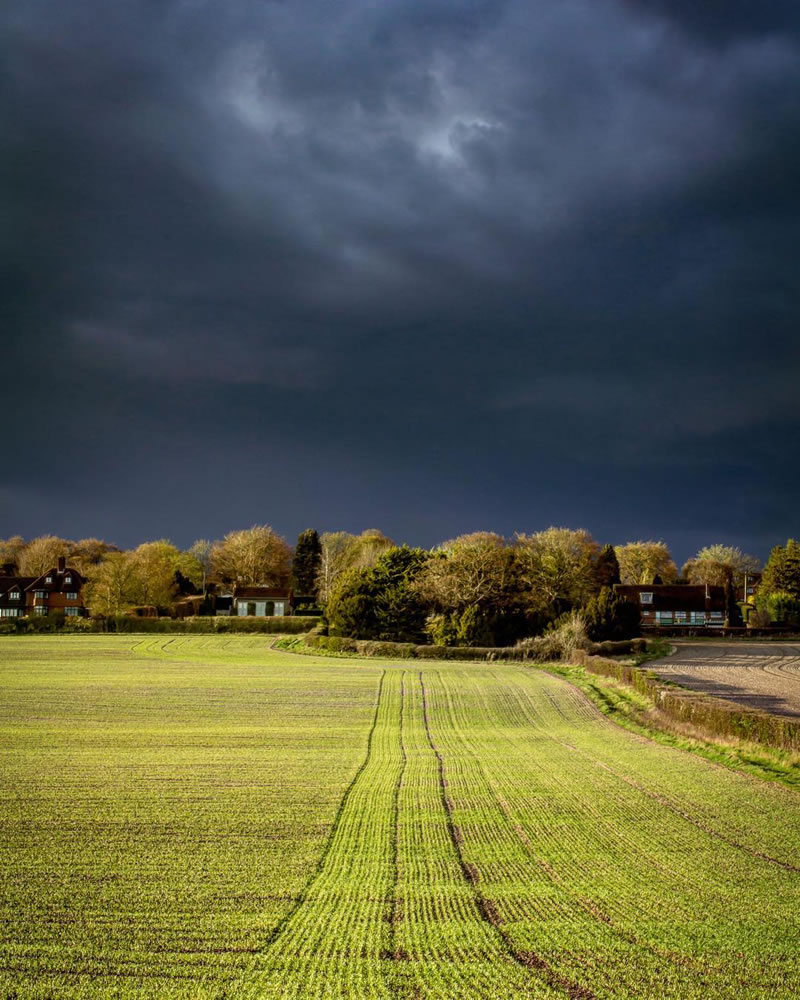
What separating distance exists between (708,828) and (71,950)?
9.00 m

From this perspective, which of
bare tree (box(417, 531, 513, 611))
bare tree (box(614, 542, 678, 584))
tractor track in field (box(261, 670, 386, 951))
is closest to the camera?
tractor track in field (box(261, 670, 386, 951))

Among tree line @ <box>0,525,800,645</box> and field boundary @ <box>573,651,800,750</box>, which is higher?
tree line @ <box>0,525,800,645</box>

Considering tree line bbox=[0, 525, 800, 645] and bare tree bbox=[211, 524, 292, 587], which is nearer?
tree line bbox=[0, 525, 800, 645]

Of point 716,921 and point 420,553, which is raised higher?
point 420,553

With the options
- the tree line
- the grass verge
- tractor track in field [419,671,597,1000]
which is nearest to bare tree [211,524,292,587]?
the tree line

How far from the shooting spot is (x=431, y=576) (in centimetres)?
6669

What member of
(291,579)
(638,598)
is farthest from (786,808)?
(291,579)

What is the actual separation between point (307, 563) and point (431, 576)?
6129 centimetres

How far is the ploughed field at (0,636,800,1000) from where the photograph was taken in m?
6.82

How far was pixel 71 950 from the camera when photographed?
23.4ft

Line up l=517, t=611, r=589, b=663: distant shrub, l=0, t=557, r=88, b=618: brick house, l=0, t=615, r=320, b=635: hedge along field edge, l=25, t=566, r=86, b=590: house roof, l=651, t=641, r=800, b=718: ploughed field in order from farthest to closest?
1. l=25, t=566, r=86, b=590: house roof
2. l=0, t=557, r=88, b=618: brick house
3. l=0, t=615, r=320, b=635: hedge along field edge
4. l=517, t=611, r=589, b=663: distant shrub
5. l=651, t=641, r=800, b=718: ploughed field

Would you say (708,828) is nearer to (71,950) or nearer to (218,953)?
(218,953)

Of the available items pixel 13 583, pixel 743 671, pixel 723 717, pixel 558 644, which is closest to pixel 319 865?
pixel 723 717

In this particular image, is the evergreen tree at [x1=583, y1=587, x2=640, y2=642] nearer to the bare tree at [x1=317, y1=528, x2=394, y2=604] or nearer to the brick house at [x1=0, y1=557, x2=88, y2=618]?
the bare tree at [x1=317, y1=528, x2=394, y2=604]
